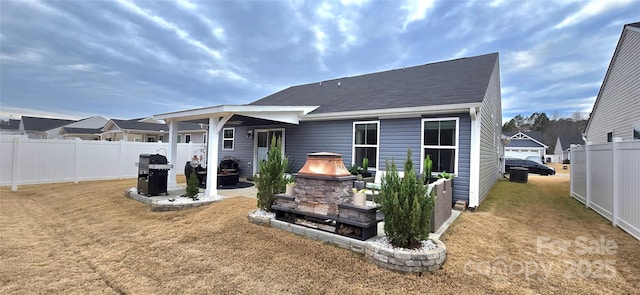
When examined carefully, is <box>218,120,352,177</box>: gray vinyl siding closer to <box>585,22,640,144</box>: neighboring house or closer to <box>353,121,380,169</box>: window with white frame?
<box>353,121,380,169</box>: window with white frame

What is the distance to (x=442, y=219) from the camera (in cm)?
495

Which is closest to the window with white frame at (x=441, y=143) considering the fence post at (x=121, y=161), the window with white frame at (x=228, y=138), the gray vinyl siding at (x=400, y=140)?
the gray vinyl siding at (x=400, y=140)

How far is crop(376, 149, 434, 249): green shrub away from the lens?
3.33 metres

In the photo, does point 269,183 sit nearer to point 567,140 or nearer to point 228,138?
point 228,138

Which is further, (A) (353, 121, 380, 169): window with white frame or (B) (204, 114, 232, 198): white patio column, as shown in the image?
(A) (353, 121, 380, 169): window with white frame

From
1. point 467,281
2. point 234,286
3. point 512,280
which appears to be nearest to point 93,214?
point 234,286

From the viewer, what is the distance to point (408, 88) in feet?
29.2

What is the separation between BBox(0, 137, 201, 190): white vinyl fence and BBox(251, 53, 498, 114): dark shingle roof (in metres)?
5.93

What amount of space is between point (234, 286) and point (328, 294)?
100cm

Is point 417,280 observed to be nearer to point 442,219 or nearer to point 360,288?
point 360,288

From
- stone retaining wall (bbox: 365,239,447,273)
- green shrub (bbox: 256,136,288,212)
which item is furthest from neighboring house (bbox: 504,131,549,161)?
stone retaining wall (bbox: 365,239,447,273)

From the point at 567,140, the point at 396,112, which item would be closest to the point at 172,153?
the point at 396,112

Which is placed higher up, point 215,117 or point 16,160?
point 215,117

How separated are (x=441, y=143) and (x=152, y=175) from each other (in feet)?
24.6
